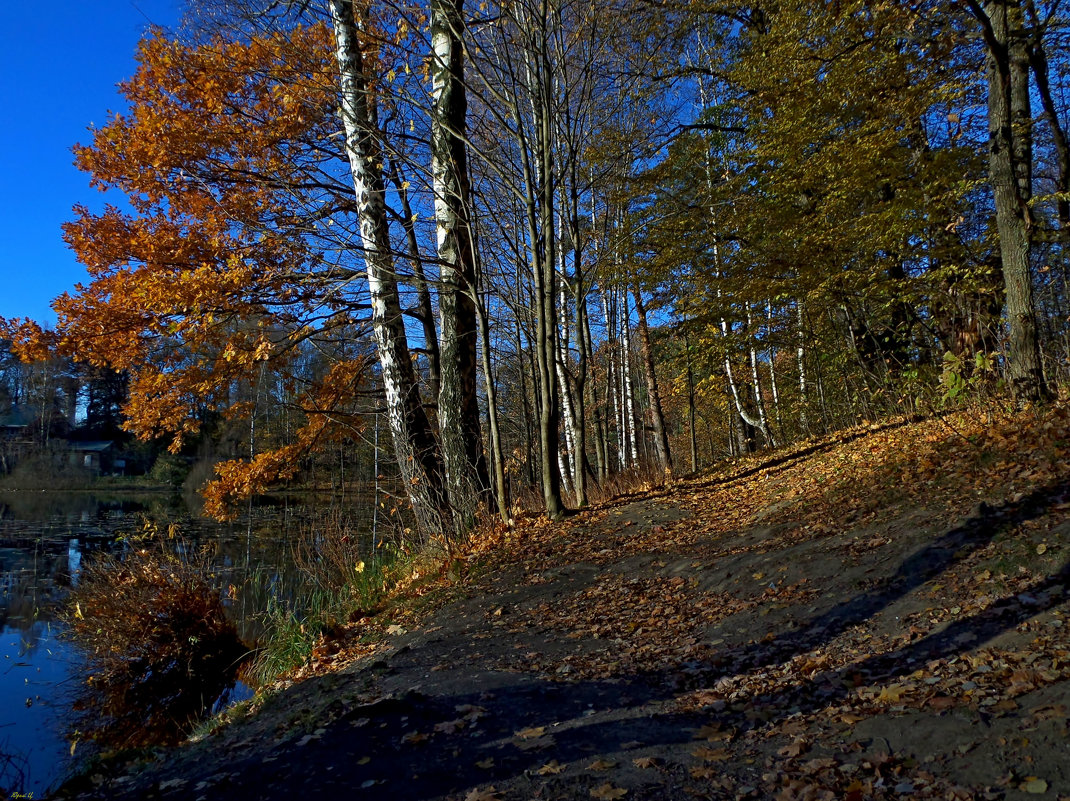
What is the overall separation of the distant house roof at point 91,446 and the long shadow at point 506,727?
52.7m

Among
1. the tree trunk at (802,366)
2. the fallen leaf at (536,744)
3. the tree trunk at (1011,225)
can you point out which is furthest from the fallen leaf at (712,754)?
the tree trunk at (802,366)

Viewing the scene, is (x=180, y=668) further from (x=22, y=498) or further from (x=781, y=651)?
(x=22, y=498)

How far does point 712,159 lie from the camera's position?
14891 mm

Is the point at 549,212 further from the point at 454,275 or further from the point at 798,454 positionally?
the point at 798,454

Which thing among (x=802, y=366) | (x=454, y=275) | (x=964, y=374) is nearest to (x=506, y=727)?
(x=454, y=275)

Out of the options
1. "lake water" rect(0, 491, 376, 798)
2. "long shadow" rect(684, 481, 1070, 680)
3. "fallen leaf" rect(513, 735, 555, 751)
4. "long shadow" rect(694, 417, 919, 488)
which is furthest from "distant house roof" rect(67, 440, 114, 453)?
"long shadow" rect(684, 481, 1070, 680)

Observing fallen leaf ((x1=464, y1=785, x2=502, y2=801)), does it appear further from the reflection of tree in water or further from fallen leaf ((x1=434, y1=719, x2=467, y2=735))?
the reflection of tree in water

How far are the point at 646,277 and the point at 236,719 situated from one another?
1101 centimetres

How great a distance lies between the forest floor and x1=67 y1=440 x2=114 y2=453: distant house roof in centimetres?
5025

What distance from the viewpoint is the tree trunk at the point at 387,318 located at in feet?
29.6

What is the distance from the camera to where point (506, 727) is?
3.66 m

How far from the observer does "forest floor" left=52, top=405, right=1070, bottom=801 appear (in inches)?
115

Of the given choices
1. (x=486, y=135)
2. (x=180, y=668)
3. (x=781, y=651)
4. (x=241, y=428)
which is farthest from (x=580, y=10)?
(x=241, y=428)

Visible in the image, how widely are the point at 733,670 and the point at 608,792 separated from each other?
165 cm
